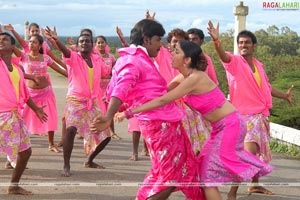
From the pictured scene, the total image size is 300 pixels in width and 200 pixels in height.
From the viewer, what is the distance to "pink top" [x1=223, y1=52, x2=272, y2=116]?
6676 millimetres

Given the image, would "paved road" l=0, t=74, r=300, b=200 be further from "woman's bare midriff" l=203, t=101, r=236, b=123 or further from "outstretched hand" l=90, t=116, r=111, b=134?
"outstretched hand" l=90, t=116, r=111, b=134

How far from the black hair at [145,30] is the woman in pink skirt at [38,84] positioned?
13.4 ft

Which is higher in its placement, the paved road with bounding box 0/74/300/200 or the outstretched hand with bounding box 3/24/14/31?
the outstretched hand with bounding box 3/24/14/31

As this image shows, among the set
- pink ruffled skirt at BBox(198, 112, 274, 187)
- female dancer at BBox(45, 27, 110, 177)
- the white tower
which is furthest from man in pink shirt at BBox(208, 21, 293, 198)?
the white tower

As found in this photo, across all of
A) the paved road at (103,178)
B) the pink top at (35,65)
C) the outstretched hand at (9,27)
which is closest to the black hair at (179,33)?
the paved road at (103,178)

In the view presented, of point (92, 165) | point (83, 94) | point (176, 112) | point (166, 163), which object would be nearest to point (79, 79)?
point (83, 94)

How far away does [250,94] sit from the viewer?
Result: 6734mm

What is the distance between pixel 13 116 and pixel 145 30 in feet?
7.20

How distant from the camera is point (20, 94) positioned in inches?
263

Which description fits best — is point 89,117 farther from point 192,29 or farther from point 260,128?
point 260,128

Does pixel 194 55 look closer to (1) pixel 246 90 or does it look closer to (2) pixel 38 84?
(1) pixel 246 90

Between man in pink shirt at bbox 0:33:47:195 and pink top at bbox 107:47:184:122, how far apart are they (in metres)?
1.87

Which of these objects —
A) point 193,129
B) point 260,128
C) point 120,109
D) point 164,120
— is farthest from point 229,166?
point 193,129

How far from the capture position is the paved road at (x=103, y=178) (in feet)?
21.9
